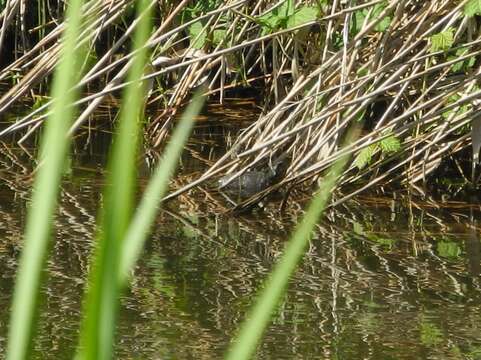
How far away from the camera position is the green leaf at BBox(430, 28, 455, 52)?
325 centimetres

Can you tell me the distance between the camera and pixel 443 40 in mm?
3256

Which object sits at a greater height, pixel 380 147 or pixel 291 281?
pixel 380 147

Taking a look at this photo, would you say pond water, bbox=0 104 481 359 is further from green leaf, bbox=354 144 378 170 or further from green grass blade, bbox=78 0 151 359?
green grass blade, bbox=78 0 151 359

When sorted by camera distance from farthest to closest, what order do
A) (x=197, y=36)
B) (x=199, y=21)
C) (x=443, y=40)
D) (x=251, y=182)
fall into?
(x=251, y=182)
(x=199, y=21)
(x=197, y=36)
(x=443, y=40)

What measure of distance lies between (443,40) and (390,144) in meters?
0.35

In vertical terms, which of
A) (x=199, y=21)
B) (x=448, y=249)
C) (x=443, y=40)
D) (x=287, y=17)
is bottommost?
(x=448, y=249)

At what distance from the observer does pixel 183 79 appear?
4.26m

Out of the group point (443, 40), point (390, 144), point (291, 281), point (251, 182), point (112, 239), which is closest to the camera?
point (112, 239)

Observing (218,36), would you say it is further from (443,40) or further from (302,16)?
(443,40)

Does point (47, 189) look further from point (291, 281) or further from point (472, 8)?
point (472, 8)

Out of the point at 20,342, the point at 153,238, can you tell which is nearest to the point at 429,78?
the point at 153,238

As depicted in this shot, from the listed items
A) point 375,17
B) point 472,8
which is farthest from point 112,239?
point 375,17

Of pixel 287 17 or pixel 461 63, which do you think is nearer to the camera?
pixel 287 17

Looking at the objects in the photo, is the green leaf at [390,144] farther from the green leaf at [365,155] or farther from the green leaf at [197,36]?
the green leaf at [197,36]
